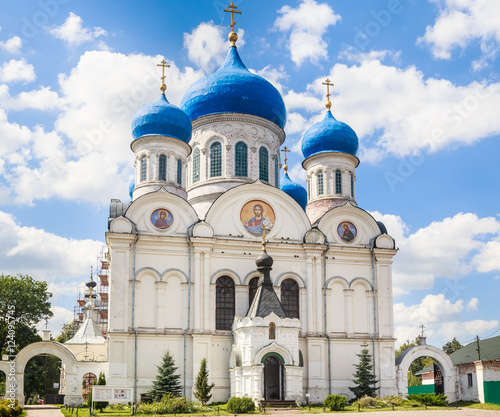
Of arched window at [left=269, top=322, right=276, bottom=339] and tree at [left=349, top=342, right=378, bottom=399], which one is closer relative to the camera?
arched window at [left=269, top=322, right=276, bottom=339]

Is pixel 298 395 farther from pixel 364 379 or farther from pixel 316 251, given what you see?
pixel 316 251

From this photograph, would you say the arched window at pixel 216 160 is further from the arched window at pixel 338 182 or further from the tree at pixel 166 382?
the tree at pixel 166 382

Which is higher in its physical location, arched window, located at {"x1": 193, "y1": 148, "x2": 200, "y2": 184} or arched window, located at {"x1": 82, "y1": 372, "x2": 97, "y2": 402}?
arched window, located at {"x1": 193, "y1": 148, "x2": 200, "y2": 184}

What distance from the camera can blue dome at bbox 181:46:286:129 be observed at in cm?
3036

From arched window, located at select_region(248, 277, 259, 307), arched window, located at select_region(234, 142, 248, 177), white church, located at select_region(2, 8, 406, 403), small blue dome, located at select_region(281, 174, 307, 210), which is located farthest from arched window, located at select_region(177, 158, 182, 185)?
small blue dome, located at select_region(281, 174, 307, 210)

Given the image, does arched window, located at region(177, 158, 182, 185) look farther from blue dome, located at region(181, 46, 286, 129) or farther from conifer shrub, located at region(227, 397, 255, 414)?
conifer shrub, located at region(227, 397, 255, 414)

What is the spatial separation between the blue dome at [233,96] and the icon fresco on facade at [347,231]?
6.18m

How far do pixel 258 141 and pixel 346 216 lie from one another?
17.9ft

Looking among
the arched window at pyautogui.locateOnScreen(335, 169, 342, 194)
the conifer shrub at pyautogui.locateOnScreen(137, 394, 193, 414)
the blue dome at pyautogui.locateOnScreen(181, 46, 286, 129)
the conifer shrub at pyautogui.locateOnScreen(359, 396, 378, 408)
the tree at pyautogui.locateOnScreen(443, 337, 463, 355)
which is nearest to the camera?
the conifer shrub at pyautogui.locateOnScreen(137, 394, 193, 414)

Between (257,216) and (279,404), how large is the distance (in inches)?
324

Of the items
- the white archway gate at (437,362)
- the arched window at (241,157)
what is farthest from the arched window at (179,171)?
the white archway gate at (437,362)

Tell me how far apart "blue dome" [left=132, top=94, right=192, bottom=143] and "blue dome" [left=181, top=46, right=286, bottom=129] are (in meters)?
1.80

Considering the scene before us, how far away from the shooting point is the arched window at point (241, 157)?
99.6ft

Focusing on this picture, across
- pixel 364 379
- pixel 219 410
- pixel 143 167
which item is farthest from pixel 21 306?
pixel 364 379
